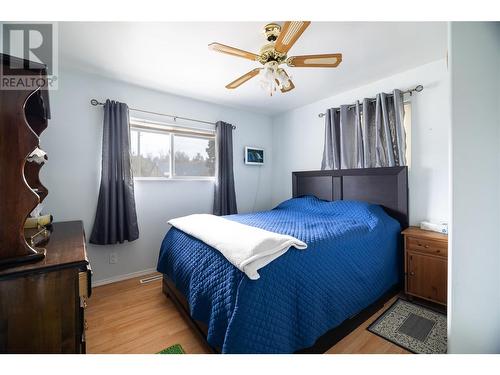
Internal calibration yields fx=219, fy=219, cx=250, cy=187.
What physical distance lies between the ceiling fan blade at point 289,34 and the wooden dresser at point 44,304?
67.2 inches

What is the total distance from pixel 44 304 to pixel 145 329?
2.93 ft

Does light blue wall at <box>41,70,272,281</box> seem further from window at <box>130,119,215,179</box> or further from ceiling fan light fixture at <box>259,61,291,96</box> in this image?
ceiling fan light fixture at <box>259,61,291,96</box>

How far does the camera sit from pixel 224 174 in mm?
3277

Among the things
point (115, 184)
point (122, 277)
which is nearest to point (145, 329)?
point (122, 277)

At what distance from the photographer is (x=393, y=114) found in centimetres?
248

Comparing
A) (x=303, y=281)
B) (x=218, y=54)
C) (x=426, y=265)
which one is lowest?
(x=426, y=265)

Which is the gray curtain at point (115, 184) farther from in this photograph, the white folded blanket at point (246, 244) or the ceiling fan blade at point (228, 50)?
the ceiling fan blade at point (228, 50)

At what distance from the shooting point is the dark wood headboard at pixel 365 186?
7.96 feet

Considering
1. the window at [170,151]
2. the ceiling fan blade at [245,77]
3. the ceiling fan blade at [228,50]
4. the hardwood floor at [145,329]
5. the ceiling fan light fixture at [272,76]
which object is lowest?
the hardwood floor at [145,329]

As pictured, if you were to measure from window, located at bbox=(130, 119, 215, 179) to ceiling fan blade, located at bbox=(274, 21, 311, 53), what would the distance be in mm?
1946

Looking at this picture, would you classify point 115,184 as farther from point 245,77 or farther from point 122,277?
point 245,77

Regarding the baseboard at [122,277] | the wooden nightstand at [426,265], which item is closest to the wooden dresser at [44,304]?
the baseboard at [122,277]

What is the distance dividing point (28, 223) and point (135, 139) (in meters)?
1.50
